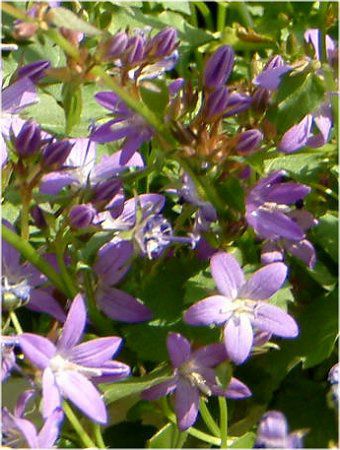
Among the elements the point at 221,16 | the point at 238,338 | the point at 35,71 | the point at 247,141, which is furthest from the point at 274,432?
the point at 221,16

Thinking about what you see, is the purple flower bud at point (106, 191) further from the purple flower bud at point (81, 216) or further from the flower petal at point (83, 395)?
the flower petal at point (83, 395)

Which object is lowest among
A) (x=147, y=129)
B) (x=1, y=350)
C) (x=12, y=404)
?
(x=12, y=404)

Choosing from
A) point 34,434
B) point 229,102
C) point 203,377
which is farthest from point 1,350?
point 229,102

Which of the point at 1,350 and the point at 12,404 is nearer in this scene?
the point at 1,350

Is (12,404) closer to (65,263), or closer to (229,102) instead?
(65,263)

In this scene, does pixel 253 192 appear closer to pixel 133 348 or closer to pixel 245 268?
pixel 245 268

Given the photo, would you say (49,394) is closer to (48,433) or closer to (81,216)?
(48,433)

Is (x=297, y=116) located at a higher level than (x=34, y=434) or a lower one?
higher
